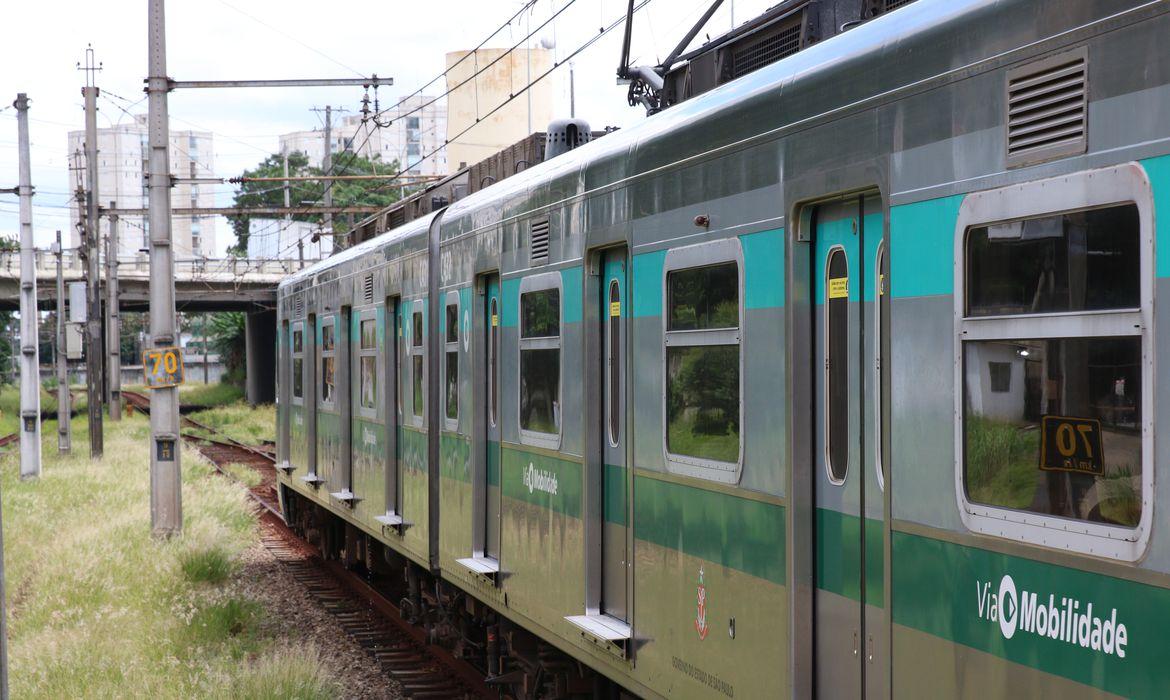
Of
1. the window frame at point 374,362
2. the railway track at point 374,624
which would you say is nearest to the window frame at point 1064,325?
the railway track at point 374,624

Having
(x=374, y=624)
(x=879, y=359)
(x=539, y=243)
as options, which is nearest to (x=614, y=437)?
(x=539, y=243)

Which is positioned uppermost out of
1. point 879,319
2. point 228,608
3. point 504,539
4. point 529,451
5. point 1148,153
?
point 1148,153

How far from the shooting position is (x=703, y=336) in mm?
5688

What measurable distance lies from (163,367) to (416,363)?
228 inches

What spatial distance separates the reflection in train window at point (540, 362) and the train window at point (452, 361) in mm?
1633

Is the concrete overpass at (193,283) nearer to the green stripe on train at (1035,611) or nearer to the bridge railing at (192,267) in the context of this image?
the bridge railing at (192,267)

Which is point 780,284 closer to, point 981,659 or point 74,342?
point 981,659

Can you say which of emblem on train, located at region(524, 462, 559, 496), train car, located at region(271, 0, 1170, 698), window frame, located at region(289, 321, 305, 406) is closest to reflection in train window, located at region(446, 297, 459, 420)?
train car, located at region(271, 0, 1170, 698)

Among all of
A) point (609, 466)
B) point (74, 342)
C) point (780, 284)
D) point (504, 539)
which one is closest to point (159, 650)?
point (504, 539)

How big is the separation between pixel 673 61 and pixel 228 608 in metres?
7.59

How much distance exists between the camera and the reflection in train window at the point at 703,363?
5.42 m

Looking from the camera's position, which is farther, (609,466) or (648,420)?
(609,466)

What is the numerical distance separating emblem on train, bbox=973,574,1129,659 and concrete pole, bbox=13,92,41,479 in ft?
73.6

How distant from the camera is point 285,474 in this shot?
760 inches
